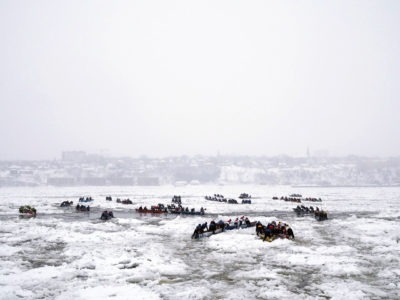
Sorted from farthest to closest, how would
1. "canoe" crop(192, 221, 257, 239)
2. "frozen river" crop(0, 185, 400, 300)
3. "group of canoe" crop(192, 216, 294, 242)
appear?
"canoe" crop(192, 221, 257, 239)
"group of canoe" crop(192, 216, 294, 242)
"frozen river" crop(0, 185, 400, 300)

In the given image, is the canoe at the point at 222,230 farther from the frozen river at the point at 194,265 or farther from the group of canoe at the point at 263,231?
the frozen river at the point at 194,265

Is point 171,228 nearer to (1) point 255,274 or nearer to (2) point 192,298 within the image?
(1) point 255,274

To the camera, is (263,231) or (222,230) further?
(222,230)

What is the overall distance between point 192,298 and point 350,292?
501 cm

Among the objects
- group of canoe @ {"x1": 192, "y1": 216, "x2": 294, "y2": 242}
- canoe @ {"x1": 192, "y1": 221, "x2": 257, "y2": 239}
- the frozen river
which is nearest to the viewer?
the frozen river

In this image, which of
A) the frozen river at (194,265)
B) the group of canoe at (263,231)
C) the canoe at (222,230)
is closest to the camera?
Result: the frozen river at (194,265)

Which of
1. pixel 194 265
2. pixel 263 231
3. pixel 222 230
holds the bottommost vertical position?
pixel 222 230

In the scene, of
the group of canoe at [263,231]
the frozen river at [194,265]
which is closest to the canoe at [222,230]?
the group of canoe at [263,231]

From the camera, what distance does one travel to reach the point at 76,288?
1212 cm

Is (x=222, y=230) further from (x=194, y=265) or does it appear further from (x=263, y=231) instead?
(x=194, y=265)

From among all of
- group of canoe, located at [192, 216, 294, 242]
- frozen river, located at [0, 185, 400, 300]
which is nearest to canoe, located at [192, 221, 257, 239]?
group of canoe, located at [192, 216, 294, 242]

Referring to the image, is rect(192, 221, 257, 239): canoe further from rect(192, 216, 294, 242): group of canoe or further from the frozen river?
the frozen river

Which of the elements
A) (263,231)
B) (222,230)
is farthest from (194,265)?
(222,230)

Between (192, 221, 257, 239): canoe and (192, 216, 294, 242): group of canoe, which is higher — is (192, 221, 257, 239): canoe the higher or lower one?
the lower one
